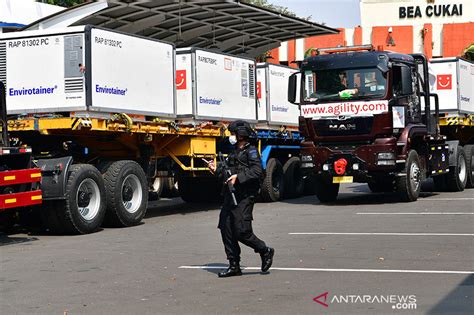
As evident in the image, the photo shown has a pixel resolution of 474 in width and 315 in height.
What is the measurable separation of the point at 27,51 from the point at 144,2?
487 cm

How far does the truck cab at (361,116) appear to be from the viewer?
62.0ft

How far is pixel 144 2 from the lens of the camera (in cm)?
1938

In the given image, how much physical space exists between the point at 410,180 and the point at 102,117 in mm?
7726

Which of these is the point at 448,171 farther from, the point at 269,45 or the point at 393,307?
the point at 393,307

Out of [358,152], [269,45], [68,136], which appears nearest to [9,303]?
[68,136]

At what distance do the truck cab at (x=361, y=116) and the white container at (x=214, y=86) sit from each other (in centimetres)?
121

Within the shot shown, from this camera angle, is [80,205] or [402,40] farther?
[402,40]

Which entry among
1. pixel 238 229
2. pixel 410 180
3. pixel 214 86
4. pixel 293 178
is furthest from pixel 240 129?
pixel 293 178

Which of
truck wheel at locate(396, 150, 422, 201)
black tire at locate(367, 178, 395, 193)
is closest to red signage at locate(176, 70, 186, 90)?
truck wheel at locate(396, 150, 422, 201)

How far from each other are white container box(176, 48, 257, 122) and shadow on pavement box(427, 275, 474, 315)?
1001 centimetres

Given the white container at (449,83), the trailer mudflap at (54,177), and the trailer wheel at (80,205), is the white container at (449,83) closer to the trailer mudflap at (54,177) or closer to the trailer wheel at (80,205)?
the trailer wheel at (80,205)

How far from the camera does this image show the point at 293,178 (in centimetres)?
2228

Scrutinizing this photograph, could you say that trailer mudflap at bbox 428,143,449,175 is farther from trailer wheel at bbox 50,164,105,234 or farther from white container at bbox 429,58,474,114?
trailer wheel at bbox 50,164,105,234

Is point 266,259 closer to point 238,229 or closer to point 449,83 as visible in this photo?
point 238,229
